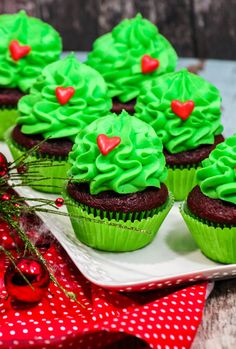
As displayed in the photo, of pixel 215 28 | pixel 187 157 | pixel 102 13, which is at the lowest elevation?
pixel 215 28

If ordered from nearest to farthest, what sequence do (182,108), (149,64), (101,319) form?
(101,319) < (182,108) < (149,64)

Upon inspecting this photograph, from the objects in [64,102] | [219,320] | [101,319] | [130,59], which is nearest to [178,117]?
[64,102]

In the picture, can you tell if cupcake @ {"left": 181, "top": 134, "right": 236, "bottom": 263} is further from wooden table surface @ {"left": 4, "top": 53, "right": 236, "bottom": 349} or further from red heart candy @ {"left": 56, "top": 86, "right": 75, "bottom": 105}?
red heart candy @ {"left": 56, "top": 86, "right": 75, "bottom": 105}

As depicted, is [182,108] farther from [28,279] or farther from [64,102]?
[28,279]

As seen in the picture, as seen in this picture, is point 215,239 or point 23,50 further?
point 23,50

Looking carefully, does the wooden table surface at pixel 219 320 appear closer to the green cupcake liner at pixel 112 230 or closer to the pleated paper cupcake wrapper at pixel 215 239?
the pleated paper cupcake wrapper at pixel 215 239

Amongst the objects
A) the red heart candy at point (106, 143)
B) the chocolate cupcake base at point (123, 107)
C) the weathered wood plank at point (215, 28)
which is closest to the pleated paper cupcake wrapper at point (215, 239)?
the red heart candy at point (106, 143)
